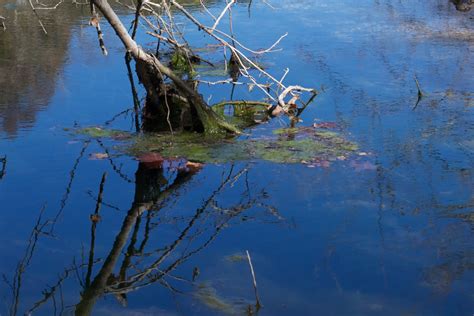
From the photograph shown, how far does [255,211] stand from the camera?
680 cm

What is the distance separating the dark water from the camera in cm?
554

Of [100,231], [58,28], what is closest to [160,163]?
[100,231]

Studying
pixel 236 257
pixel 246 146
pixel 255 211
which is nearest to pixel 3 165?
pixel 246 146

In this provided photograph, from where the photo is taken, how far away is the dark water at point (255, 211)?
5.54 metres

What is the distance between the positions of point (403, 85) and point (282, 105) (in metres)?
1.86

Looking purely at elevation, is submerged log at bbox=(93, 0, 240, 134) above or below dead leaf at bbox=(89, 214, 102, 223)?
above

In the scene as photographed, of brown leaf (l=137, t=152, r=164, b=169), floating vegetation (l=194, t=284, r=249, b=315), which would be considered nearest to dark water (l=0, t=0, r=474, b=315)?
floating vegetation (l=194, t=284, r=249, b=315)

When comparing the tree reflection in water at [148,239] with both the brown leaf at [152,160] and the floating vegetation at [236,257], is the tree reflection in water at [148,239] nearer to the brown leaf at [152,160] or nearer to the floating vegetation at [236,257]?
the brown leaf at [152,160]

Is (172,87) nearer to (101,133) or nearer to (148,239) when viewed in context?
(101,133)

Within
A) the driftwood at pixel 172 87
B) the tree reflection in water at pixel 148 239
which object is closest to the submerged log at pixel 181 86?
the driftwood at pixel 172 87

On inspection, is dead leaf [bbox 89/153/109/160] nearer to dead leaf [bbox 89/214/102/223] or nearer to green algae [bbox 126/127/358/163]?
green algae [bbox 126/127/358/163]

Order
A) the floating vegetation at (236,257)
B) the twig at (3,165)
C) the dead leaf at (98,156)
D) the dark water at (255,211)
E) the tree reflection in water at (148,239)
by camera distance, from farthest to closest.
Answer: the dead leaf at (98,156) < the twig at (3,165) < the floating vegetation at (236,257) < the tree reflection in water at (148,239) < the dark water at (255,211)

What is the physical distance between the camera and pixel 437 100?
30.9ft

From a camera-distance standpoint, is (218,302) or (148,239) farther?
(148,239)
